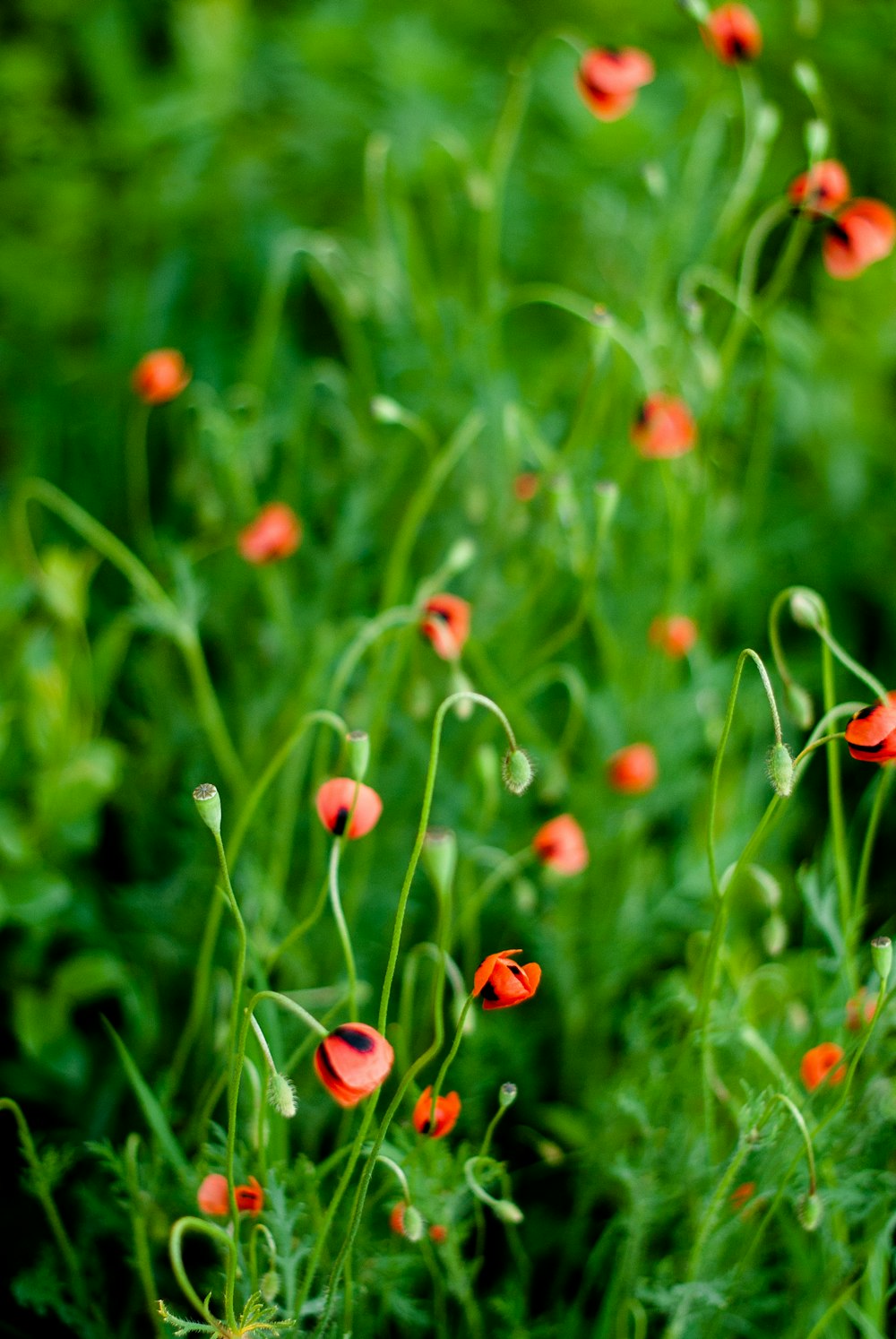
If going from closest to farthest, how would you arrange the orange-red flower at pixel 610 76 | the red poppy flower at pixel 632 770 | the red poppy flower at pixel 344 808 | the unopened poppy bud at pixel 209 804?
the unopened poppy bud at pixel 209 804
the red poppy flower at pixel 344 808
the orange-red flower at pixel 610 76
the red poppy flower at pixel 632 770

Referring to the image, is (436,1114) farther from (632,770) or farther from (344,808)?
(632,770)

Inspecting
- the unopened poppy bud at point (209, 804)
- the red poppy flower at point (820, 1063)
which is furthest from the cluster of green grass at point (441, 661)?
the unopened poppy bud at point (209, 804)

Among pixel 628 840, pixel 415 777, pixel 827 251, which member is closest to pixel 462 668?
pixel 415 777

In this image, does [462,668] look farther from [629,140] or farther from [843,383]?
[629,140]

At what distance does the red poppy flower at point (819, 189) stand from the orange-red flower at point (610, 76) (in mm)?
163

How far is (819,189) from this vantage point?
0.95 meters

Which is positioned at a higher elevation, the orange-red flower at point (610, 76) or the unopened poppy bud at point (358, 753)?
the orange-red flower at point (610, 76)

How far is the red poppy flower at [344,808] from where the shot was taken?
28.6 inches

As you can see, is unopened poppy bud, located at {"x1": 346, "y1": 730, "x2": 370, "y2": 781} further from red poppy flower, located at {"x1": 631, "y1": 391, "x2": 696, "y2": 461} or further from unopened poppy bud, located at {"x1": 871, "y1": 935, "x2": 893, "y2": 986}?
red poppy flower, located at {"x1": 631, "y1": 391, "x2": 696, "y2": 461}

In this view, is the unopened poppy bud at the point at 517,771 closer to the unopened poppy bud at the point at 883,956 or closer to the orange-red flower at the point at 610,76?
the unopened poppy bud at the point at 883,956

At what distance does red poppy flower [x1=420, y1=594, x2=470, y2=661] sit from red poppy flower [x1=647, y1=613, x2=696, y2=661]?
10.9 inches

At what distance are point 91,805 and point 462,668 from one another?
15.2 inches

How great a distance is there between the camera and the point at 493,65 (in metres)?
1.88

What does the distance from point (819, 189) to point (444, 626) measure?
19.2 inches
